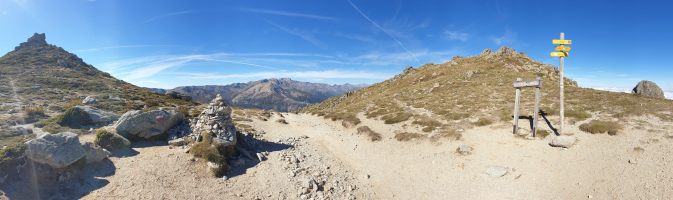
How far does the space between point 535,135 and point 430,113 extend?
1278cm

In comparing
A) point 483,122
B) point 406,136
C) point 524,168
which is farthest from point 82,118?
point 483,122

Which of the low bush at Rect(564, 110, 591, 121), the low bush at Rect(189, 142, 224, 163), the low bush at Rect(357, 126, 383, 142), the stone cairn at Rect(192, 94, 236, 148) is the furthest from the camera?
the low bush at Rect(357, 126, 383, 142)

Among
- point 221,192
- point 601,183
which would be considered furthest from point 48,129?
point 601,183

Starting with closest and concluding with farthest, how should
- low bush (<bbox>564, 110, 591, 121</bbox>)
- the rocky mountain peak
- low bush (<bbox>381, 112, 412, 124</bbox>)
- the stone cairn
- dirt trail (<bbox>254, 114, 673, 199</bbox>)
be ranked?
dirt trail (<bbox>254, 114, 673, 199</bbox>) < the stone cairn < low bush (<bbox>564, 110, 591, 121</bbox>) < low bush (<bbox>381, 112, 412, 124</bbox>) < the rocky mountain peak

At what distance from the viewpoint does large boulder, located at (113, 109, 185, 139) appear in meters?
20.3

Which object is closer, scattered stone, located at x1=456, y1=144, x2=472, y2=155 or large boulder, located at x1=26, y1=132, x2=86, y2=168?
large boulder, located at x1=26, y1=132, x2=86, y2=168

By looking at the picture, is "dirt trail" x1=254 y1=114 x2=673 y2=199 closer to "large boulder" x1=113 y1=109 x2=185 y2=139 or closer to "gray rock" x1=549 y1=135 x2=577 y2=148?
"gray rock" x1=549 y1=135 x2=577 y2=148

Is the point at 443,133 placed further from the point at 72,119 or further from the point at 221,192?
the point at 72,119

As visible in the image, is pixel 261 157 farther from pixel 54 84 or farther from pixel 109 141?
pixel 54 84

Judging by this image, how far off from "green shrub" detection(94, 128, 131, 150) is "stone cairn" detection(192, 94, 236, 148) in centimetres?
409

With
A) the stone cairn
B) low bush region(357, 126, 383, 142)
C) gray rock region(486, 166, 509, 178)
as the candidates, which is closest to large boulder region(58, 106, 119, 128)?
the stone cairn

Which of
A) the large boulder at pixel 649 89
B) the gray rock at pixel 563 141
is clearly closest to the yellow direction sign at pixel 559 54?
the gray rock at pixel 563 141

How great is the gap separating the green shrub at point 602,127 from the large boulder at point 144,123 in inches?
1113

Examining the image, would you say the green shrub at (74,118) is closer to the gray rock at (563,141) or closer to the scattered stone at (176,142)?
the scattered stone at (176,142)
